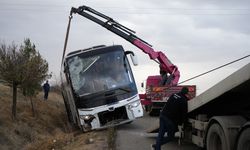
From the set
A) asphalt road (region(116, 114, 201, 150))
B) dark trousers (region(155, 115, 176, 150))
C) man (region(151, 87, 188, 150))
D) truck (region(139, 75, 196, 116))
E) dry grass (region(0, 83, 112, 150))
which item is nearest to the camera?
man (region(151, 87, 188, 150))

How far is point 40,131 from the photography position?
1070 inches

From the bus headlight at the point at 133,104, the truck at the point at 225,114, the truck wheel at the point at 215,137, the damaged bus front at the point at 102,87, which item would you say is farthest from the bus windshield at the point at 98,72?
the truck wheel at the point at 215,137

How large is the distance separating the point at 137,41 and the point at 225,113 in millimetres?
17115

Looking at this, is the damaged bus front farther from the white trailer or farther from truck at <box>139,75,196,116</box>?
the white trailer

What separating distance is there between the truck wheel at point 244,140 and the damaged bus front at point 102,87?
996 cm

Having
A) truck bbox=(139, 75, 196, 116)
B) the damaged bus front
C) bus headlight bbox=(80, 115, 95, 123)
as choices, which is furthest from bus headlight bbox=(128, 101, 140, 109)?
truck bbox=(139, 75, 196, 116)

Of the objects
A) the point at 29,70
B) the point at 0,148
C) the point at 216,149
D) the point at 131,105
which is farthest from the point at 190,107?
the point at 29,70

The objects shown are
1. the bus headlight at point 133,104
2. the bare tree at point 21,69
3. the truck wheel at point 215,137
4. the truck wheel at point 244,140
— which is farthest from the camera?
the bare tree at point 21,69

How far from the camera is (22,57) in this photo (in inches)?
1167

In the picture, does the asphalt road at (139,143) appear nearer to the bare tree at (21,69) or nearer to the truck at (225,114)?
Result: the truck at (225,114)

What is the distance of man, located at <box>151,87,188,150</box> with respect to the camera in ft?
34.3

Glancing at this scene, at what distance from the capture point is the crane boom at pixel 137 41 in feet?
82.8

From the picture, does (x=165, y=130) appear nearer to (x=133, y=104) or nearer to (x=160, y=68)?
(x=133, y=104)

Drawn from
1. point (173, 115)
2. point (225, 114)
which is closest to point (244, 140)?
point (225, 114)
